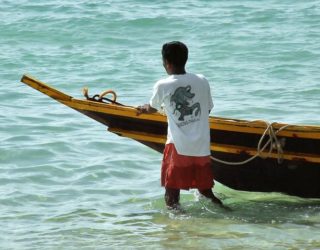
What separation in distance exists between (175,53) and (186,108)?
0.39 m

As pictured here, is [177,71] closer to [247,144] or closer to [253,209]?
[247,144]

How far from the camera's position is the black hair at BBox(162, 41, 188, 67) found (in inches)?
239

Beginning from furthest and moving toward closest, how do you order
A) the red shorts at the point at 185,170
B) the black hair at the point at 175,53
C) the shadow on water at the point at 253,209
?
the shadow on water at the point at 253,209 < the red shorts at the point at 185,170 < the black hair at the point at 175,53

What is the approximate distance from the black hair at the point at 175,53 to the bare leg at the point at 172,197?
0.95m

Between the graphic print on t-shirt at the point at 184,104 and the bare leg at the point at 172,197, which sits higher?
the graphic print on t-shirt at the point at 184,104

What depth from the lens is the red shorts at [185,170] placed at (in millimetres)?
6266

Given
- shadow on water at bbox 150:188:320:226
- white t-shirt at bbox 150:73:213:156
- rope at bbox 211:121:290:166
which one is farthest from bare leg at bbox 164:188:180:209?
rope at bbox 211:121:290:166

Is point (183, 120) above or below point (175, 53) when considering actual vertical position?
below

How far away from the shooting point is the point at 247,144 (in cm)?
657

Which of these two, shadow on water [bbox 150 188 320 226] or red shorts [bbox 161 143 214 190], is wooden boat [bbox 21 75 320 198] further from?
red shorts [bbox 161 143 214 190]

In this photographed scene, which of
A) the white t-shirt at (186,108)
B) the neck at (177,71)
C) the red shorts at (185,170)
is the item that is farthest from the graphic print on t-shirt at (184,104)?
the red shorts at (185,170)

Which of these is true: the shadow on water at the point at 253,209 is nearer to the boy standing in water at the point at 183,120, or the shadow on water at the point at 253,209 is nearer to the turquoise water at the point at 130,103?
the turquoise water at the point at 130,103

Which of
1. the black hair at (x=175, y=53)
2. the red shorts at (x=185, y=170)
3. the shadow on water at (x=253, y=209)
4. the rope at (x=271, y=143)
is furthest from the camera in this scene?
the shadow on water at (x=253, y=209)

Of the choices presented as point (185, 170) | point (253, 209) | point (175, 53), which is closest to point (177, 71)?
point (175, 53)
